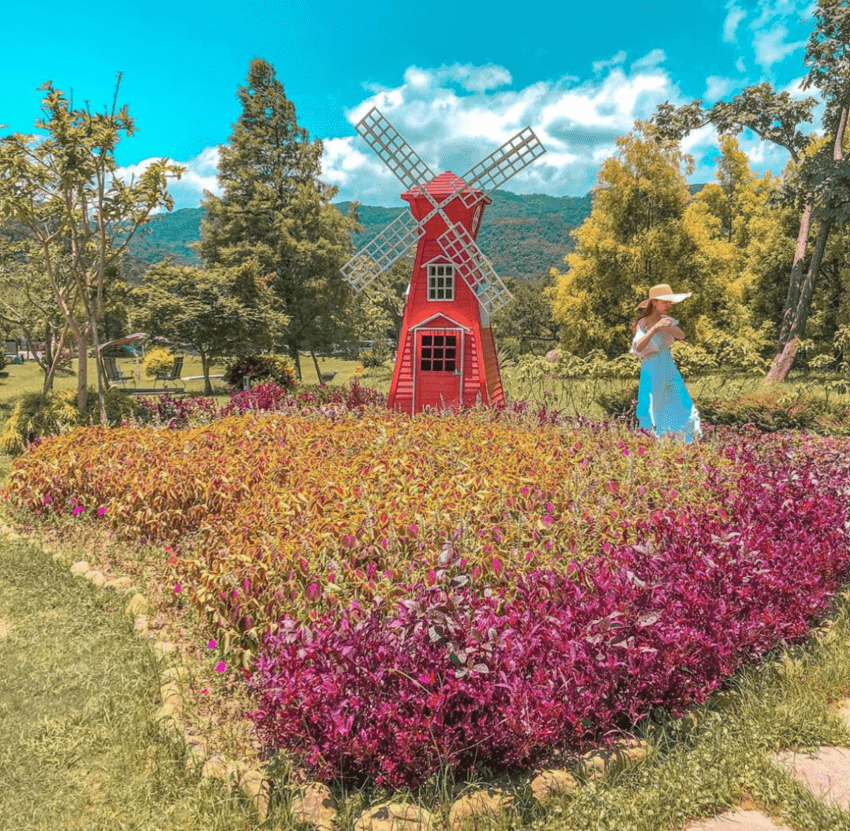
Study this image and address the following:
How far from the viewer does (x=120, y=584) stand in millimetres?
5387

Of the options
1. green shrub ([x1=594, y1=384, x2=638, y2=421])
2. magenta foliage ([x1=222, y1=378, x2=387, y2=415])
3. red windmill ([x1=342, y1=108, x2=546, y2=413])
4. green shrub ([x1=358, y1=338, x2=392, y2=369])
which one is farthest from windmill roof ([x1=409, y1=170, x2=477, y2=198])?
green shrub ([x1=358, y1=338, x2=392, y2=369])

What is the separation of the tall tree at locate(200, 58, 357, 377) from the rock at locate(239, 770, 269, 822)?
17.1 metres

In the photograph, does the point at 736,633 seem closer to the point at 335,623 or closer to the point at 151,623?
the point at 335,623

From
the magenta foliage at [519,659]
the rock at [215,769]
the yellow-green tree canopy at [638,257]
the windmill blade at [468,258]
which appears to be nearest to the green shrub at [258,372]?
the windmill blade at [468,258]

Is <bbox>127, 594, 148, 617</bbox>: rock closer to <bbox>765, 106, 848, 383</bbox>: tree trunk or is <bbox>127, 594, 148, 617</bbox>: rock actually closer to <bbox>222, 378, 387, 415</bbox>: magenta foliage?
<bbox>222, 378, 387, 415</bbox>: magenta foliage

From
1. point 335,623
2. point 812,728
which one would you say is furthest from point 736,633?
point 335,623

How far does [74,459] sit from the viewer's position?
24.0 ft

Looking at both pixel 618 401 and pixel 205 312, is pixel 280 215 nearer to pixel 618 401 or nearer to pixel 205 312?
pixel 205 312

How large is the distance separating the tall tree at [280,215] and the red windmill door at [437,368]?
8476 mm

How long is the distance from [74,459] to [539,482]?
5668mm

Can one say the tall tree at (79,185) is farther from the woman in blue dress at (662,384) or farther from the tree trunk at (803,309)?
the tree trunk at (803,309)

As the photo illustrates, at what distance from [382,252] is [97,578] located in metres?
9.18

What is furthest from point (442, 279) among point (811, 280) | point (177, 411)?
point (811, 280)

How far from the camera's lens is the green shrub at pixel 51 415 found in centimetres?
1025
